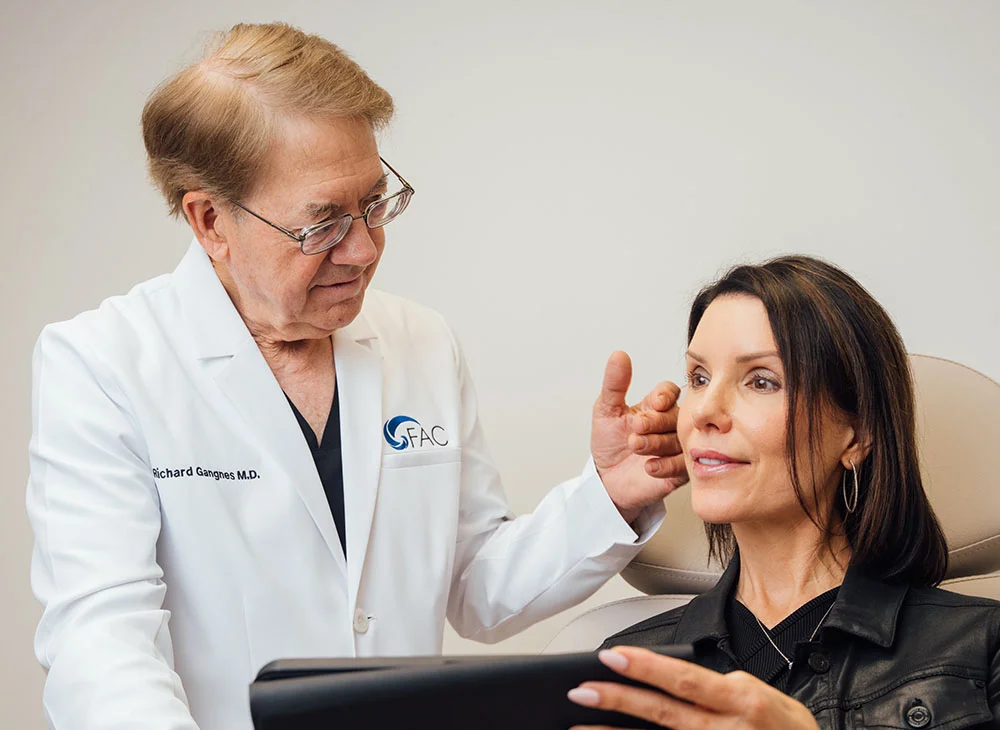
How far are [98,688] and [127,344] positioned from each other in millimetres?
503

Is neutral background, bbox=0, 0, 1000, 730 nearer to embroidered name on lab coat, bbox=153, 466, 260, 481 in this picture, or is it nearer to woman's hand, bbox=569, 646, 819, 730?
embroidered name on lab coat, bbox=153, 466, 260, 481

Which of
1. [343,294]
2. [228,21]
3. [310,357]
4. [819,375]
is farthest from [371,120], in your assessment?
[228,21]

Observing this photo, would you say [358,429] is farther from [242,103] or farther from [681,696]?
[681,696]

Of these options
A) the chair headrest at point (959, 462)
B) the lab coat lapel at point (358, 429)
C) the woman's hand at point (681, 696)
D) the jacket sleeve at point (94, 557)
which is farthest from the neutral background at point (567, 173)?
the woman's hand at point (681, 696)

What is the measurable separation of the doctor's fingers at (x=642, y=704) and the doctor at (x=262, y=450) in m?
0.60

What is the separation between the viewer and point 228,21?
2.68 meters

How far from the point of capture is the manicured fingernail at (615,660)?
37.8 inches

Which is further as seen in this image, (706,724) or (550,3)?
(550,3)

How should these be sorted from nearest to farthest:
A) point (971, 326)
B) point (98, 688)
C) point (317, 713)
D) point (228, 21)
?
point (317, 713) < point (98, 688) < point (971, 326) < point (228, 21)

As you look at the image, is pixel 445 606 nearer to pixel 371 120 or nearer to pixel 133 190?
pixel 371 120

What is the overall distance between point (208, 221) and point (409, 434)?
0.44 m

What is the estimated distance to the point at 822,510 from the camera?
1.56 meters

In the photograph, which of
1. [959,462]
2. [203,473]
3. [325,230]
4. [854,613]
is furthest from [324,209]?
[959,462]

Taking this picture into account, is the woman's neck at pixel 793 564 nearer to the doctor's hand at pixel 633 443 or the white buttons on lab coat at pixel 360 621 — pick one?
the doctor's hand at pixel 633 443
